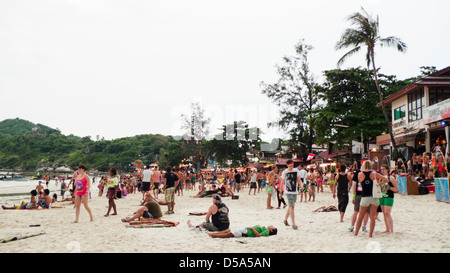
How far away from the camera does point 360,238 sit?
22.4 feet

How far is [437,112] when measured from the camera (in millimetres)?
19609

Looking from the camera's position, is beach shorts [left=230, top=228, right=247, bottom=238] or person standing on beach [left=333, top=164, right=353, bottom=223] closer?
beach shorts [left=230, top=228, right=247, bottom=238]

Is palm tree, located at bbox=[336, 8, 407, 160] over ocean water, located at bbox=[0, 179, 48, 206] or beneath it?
over

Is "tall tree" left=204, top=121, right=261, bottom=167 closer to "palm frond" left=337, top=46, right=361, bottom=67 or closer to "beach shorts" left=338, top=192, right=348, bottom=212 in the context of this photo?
"palm frond" left=337, top=46, right=361, bottom=67

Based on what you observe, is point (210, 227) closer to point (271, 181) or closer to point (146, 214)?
point (146, 214)

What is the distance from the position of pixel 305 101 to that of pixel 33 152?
132 metres

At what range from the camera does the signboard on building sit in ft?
60.7

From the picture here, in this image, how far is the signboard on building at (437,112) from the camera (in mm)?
18487

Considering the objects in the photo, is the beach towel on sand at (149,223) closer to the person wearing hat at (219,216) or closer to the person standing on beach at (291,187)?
the person wearing hat at (219,216)

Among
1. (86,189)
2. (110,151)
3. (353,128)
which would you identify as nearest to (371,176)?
(86,189)

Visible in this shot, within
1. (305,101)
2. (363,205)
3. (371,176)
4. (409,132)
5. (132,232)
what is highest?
(305,101)

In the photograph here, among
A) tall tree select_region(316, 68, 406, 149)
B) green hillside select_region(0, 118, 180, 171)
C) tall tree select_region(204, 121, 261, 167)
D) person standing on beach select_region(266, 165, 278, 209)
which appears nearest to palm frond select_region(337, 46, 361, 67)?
tall tree select_region(316, 68, 406, 149)
